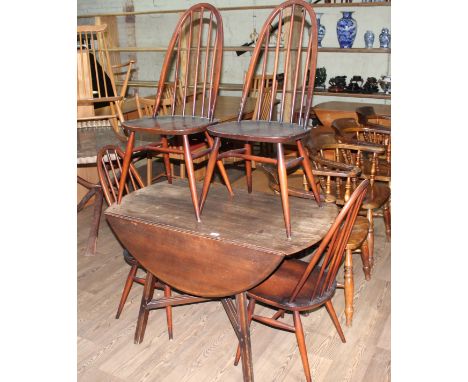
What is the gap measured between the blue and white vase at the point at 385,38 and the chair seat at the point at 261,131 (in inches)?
126

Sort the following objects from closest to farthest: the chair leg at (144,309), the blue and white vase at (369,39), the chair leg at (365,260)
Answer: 1. the chair leg at (144,309)
2. the chair leg at (365,260)
3. the blue and white vase at (369,39)

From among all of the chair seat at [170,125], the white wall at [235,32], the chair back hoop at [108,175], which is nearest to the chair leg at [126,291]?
the chair back hoop at [108,175]

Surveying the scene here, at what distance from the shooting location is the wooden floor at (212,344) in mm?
2217

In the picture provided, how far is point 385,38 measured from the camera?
16.3ft

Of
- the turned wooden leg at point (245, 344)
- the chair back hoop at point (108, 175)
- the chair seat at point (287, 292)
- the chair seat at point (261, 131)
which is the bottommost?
the turned wooden leg at point (245, 344)

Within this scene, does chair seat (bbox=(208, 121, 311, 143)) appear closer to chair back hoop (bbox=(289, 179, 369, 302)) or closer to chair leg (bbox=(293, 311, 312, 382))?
chair back hoop (bbox=(289, 179, 369, 302))

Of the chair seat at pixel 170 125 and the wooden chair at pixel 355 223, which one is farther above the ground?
the chair seat at pixel 170 125

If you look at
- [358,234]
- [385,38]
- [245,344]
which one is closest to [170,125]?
[245,344]

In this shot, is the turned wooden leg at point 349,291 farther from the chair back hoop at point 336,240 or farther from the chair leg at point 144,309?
the chair leg at point 144,309

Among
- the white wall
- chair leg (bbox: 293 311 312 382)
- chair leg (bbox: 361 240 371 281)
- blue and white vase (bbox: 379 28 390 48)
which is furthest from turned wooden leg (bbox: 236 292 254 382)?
the white wall

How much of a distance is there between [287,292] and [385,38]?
3.58 meters

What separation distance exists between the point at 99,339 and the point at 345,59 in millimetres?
4216
